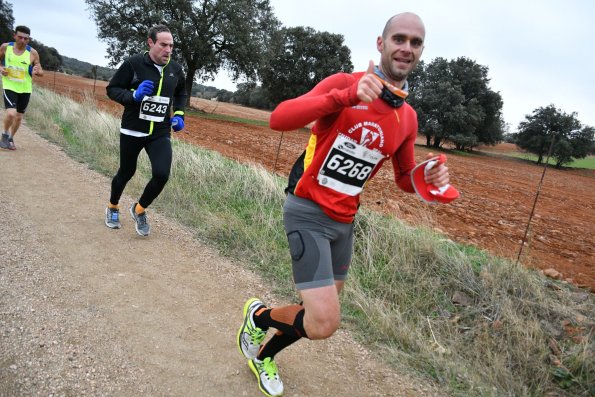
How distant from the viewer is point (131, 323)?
3168mm

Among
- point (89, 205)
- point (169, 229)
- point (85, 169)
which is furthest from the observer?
point (85, 169)

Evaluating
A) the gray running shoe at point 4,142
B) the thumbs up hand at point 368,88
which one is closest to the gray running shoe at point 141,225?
the thumbs up hand at point 368,88

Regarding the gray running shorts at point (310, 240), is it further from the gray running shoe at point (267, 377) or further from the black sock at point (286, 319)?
the gray running shoe at point (267, 377)

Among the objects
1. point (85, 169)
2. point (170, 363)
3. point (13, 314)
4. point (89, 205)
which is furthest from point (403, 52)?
point (85, 169)

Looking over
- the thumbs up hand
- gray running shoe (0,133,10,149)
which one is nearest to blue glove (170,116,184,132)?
the thumbs up hand

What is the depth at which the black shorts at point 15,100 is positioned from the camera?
763 centimetres

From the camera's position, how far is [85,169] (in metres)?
7.44

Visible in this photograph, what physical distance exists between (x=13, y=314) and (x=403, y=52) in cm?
324

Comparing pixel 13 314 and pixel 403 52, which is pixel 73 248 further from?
pixel 403 52

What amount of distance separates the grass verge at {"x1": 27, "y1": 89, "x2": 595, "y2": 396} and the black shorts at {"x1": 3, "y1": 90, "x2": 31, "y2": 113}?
3970 millimetres

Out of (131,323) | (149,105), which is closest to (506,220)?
(149,105)

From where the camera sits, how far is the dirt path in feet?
8.52

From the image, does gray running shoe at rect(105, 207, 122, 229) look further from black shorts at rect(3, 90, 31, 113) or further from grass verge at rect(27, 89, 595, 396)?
black shorts at rect(3, 90, 31, 113)

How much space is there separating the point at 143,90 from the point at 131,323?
2390 millimetres
